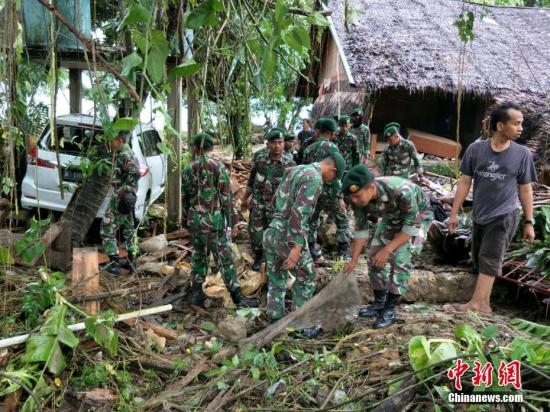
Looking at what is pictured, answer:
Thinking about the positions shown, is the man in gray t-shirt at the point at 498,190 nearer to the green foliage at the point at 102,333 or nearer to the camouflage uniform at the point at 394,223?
the camouflage uniform at the point at 394,223

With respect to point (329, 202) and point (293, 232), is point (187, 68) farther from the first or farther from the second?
point (329, 202)

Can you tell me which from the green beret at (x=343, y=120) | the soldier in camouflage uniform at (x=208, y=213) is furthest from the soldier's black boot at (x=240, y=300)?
the green beret at (x=343, y=120)

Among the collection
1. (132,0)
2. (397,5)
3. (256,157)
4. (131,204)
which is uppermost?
(397,5)

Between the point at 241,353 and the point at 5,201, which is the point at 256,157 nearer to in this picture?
the point at 241,353

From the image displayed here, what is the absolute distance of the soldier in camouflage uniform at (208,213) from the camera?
5.34 m

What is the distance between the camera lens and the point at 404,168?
8273 mm

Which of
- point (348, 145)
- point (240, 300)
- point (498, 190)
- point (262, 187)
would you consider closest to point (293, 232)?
point (240, 300)

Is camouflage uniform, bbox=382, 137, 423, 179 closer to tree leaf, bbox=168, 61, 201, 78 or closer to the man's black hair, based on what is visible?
the man's black hair

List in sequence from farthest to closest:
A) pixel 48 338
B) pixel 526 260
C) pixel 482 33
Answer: pixel 482 33 < pixel 526 260 < pixel 48 338

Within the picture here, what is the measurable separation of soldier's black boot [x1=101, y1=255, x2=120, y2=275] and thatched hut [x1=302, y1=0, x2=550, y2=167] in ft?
22.0

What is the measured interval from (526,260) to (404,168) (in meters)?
3.22

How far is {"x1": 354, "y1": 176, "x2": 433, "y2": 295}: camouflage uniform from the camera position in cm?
436

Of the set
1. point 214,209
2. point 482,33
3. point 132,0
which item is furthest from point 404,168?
point 482,33

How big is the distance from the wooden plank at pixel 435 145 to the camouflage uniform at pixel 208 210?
11.1m
